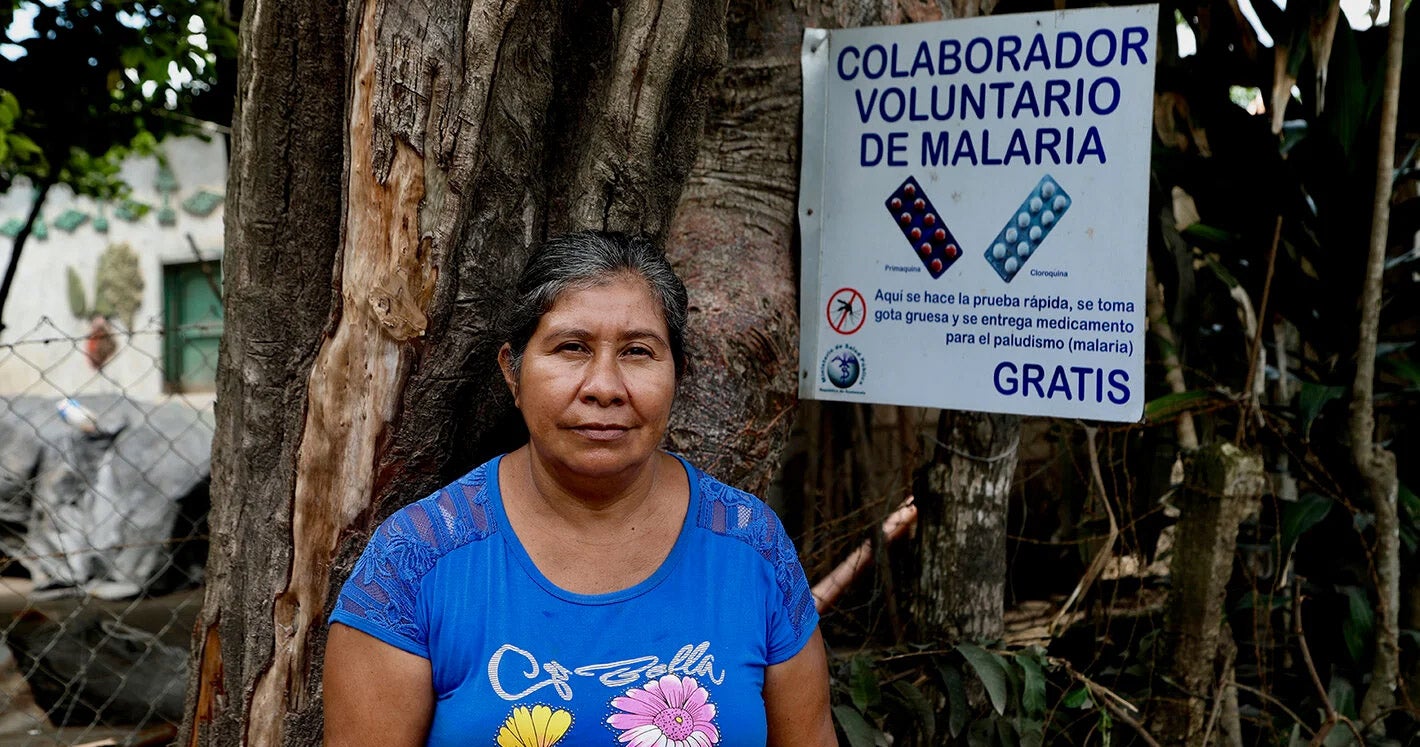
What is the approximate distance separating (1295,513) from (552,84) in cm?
246

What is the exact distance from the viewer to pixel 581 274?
6.15 ft

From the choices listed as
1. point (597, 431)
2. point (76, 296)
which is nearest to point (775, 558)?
point (597, 431)

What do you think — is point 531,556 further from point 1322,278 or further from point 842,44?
point 1322,278

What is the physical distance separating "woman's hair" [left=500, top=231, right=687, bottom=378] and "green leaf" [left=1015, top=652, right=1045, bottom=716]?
154 cm

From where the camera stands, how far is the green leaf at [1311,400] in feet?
10.7

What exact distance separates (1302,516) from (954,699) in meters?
1.16

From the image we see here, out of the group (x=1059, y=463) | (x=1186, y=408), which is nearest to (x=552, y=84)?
(x=1186, y=408)

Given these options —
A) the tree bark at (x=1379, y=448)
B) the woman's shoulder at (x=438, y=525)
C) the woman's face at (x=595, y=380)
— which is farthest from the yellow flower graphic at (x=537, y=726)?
the tree bark at (x=1379, y=448)

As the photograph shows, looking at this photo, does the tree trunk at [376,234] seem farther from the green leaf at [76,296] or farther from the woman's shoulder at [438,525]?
the green leaf at [76,296]

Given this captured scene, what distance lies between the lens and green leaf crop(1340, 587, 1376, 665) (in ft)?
11.2

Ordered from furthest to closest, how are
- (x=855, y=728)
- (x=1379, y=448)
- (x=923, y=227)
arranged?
1. (x=1379, y=448)
2. (x=855, y=728)
3. (x=923, y=227)

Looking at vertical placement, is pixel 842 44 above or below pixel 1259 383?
above

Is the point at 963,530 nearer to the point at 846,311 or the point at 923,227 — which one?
the point at 846,311

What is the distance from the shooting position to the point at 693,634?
1.86 metres
